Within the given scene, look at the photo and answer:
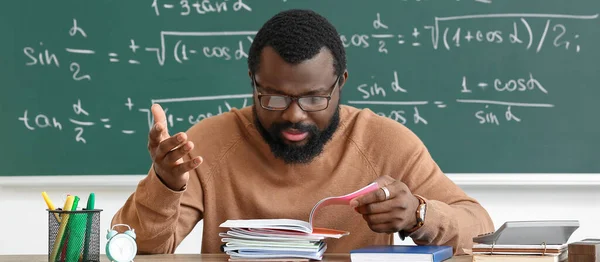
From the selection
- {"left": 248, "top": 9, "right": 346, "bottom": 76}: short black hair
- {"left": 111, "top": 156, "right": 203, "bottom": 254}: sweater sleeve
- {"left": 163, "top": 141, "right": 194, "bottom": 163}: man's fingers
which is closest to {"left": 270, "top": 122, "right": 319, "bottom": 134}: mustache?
{"left": 248, "top": 9, "right": 346, "bottom": 76}: short black hair

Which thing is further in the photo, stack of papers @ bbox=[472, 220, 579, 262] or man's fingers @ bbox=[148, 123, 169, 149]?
man's fingers @ bbox=[148, 123, 169, 149]

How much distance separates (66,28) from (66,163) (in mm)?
564

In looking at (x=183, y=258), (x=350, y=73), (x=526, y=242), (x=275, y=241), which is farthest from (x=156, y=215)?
(x=350, y=73)

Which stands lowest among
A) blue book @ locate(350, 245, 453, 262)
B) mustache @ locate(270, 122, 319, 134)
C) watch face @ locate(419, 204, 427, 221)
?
blue book @ locate(350, 245, 453, 262)

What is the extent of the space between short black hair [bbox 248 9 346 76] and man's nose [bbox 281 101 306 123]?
11cm

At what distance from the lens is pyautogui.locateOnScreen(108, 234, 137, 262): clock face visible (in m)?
1.75

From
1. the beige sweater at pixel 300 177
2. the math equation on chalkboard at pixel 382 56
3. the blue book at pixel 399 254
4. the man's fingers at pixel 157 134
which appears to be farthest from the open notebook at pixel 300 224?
the math equation on chalkboard at pixel 382 56

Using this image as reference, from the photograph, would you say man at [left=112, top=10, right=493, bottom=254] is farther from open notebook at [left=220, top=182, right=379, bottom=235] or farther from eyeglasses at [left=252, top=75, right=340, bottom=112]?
open notebook at [left=220, top=182, right=379, bottom=235]

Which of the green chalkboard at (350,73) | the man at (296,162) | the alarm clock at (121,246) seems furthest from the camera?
the green chalkboard at (350,73)

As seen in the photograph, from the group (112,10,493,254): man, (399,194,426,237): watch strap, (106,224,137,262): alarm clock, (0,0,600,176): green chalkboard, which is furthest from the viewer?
(0,0,600,176): green chalkboard

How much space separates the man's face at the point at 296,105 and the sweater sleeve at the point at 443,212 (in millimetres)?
286

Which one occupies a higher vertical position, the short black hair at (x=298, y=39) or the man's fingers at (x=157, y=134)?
the short black hair at (x=298, y=39)

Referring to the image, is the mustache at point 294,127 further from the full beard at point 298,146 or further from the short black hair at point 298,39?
the short black hair at point 298,39

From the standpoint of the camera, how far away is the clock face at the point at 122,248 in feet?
5.73
